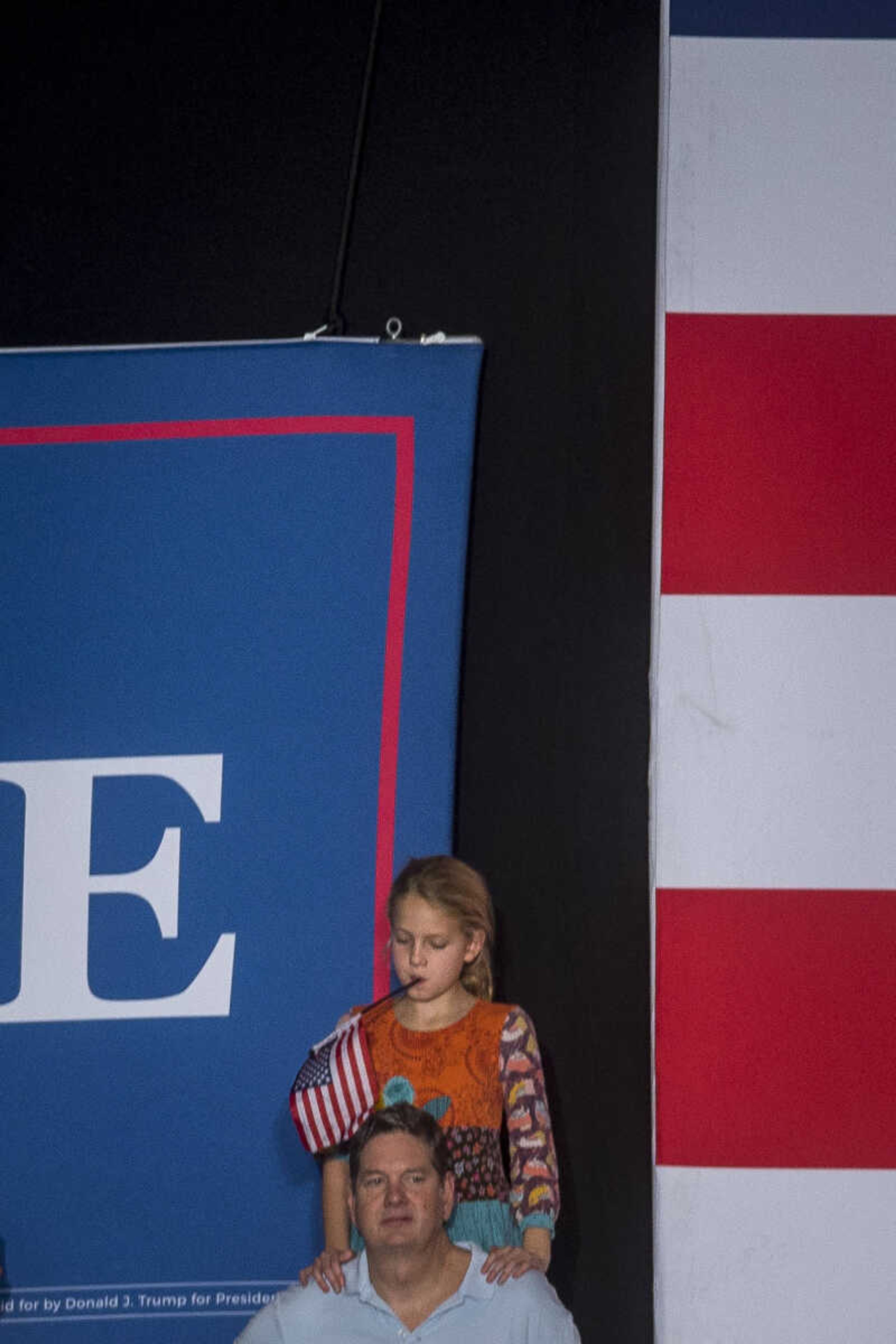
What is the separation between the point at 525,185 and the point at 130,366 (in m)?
0.49

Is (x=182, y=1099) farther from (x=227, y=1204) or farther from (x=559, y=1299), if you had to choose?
(x=559, y=1299)

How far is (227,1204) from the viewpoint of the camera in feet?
5.59

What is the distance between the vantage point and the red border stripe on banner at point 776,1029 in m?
1.60

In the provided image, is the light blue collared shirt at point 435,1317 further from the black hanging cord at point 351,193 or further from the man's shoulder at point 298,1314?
the black hanging cord at point 351,193

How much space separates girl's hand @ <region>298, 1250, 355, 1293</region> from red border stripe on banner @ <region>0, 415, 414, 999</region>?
293 mm

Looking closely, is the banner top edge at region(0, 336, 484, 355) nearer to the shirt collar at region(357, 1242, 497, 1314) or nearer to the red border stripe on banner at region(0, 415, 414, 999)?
the red border stripe on banner at region(0, 415, 414, 999)

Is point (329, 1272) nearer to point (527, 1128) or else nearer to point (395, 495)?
point (527, 1128)

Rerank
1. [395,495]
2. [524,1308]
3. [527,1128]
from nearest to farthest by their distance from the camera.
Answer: [524,1308]
[527,1128]
[395,495]

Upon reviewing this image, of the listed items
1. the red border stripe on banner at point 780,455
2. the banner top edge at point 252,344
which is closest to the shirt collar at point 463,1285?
the red border stripe on banner at point 780,455

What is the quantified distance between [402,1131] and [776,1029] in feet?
1.30

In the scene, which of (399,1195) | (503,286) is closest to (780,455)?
(503,286)

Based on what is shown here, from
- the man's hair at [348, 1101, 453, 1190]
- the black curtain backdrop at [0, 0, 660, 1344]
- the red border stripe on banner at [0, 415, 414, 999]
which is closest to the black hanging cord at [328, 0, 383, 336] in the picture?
→ the black curtain backdrop at [0, 0, 660, 1344]

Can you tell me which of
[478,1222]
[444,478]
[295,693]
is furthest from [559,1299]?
[444,478]

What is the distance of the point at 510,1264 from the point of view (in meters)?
1.46
